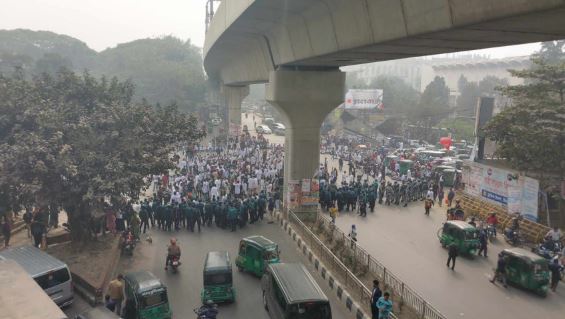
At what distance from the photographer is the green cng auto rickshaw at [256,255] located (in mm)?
13445

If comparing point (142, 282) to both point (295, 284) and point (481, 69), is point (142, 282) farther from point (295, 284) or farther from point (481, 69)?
point (481, 69)

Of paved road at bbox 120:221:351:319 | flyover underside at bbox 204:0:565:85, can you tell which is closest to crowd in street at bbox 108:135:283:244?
paved road at bbox 120:221:351:319

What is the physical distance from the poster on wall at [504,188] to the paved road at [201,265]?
1079 cm

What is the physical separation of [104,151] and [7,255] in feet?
15.9

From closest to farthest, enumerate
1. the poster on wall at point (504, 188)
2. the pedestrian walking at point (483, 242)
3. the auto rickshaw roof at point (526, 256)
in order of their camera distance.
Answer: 1. the auto rickshaw roof at point (526, 256)
2. the pedestrian walking at point (483, 242)
3. the poster on wall at point (504, 188)

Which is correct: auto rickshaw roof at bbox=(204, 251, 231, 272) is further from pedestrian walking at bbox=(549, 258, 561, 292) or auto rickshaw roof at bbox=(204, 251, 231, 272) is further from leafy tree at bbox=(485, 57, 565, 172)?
leafy tree at bbox=(485, 57, 565, 172)

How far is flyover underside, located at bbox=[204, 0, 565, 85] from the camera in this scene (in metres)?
6.78

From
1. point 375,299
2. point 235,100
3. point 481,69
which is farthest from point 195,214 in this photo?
point 481,69

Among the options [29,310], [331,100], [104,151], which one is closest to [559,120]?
[331,100]

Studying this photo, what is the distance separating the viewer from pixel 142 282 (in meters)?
10.7

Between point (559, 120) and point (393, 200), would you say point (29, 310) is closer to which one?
point (393, 200)

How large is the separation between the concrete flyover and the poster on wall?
9.26m

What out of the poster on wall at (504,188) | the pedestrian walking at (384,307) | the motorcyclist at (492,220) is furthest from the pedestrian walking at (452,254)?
the poster on wall at (504,188)

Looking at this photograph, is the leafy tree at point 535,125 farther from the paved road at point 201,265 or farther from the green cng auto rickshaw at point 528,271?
the paved road at point 201,265
